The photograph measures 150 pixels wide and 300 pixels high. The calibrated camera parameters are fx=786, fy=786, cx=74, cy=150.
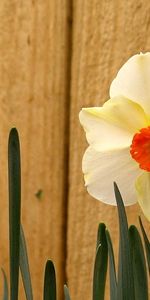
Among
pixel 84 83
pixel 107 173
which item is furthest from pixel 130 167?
pixel 84 83

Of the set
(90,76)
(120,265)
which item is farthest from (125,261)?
(90,76)

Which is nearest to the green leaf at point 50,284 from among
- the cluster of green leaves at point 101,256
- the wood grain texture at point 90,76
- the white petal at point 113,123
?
the cluster of green leaves at point 101,256

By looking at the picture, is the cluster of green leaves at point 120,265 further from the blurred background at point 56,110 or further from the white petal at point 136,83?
the blurred background at point 56,110

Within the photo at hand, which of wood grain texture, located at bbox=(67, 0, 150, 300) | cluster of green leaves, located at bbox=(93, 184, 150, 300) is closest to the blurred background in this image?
wood grain texture, located at bbox=(67, 0, 150, 300)

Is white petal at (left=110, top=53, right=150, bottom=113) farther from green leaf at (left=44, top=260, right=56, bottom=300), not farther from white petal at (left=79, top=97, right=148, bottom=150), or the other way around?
green leaf at (left=44, top=260, right=56, bottom=300)

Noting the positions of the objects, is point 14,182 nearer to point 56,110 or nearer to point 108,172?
point 108,172
